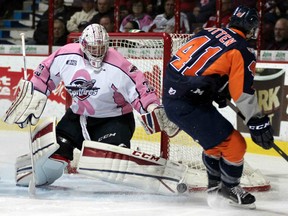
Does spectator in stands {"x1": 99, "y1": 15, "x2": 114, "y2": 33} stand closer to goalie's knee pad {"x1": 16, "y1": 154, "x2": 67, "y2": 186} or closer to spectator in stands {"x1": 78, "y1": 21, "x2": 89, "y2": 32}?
spectator in stands {"x1": 78, "y1": 21, "x2": 89, "y2": 32}

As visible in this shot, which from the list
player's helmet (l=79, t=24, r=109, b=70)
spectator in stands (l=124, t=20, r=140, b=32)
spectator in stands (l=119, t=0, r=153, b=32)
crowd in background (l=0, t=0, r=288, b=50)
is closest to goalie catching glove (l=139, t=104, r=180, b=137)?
player's helmet (l=79, t=24, r=109, b=70)

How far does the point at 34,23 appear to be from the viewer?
815 centimetres

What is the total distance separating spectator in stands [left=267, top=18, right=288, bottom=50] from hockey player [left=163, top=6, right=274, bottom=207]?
8.25ft

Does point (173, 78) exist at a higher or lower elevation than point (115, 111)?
higher

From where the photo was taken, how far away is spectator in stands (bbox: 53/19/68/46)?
7.15 meters

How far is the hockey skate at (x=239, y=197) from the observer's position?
3615mm

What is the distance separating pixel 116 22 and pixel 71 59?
2.70 metres

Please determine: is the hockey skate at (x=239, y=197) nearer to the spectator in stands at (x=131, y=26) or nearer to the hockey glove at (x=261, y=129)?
the hockey glove at (x=261, y=129)

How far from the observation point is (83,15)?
7.46m

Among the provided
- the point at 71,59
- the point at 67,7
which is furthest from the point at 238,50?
the point at 67,7

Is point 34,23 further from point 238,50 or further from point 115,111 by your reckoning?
point 238,50

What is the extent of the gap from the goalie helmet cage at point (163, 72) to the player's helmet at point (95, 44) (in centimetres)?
45

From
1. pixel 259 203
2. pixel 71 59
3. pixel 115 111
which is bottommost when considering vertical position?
pixel 259 203

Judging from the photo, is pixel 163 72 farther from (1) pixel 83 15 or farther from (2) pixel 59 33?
(1) pixel 83 15
